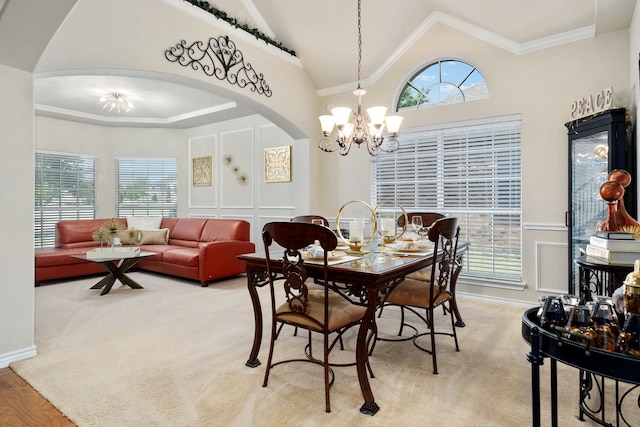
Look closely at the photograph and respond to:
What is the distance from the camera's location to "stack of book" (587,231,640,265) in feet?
6.37

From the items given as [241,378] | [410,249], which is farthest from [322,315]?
[410,249]

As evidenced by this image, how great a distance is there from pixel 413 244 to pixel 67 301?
399 centimetres

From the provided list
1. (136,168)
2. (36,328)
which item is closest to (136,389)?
(36,328)

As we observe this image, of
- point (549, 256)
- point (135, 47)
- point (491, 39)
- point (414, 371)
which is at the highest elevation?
point (491, 39)

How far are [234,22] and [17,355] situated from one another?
3.63 metres

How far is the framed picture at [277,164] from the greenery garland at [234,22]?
1.70 metres

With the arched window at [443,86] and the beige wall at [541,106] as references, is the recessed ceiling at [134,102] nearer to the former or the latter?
the arched window at [443,86]

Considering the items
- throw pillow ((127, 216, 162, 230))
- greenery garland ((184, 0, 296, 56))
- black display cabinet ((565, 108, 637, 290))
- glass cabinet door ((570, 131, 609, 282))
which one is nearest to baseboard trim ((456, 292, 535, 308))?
black display cabinet ((565, 108, 637, 290))

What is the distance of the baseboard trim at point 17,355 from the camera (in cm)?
257

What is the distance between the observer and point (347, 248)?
110 inches

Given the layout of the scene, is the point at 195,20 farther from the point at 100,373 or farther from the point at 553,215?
the point at 553,215

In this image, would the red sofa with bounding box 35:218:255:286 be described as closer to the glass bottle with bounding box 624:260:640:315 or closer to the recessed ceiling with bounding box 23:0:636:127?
the recessed ceiling with bounding box 23:0:636:127

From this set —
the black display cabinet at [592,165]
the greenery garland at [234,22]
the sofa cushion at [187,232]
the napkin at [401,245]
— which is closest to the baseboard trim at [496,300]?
the black display cabinet at [592,165]

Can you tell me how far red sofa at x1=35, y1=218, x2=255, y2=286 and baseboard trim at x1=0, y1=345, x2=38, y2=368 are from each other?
93.9 inches
